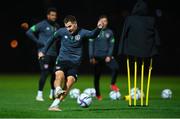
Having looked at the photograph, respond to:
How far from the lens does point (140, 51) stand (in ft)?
51.0

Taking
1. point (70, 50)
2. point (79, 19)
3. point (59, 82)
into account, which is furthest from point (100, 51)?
point (79, 19)

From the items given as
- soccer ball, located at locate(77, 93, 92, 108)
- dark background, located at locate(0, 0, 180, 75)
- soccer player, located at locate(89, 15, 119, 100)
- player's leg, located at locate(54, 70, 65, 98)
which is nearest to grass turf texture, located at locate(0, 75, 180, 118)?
soccer ball, located at locate(77, 93, 92, 108)

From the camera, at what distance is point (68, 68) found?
14.9 meters

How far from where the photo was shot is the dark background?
35062mm

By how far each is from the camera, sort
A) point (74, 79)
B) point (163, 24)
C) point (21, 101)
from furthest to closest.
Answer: point (163, 24)
point (21, 101)
point (74, 79)

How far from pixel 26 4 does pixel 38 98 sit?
60.1 ft

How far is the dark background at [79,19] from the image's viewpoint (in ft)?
115

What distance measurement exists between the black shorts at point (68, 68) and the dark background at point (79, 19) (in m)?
19.5

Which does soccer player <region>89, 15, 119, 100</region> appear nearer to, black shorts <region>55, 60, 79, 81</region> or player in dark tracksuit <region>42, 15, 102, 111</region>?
player in dark tracksuit <region>42, 15, 102, 111</region>

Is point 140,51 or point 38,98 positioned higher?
point 140,51

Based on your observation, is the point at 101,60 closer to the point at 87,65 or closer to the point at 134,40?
the point at 134,40

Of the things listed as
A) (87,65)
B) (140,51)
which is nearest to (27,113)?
(140,51)

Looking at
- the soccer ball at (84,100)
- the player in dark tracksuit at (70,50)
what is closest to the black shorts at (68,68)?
the player in dark tracksuit at (70,50)

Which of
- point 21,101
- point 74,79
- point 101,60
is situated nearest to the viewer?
point 74,79
